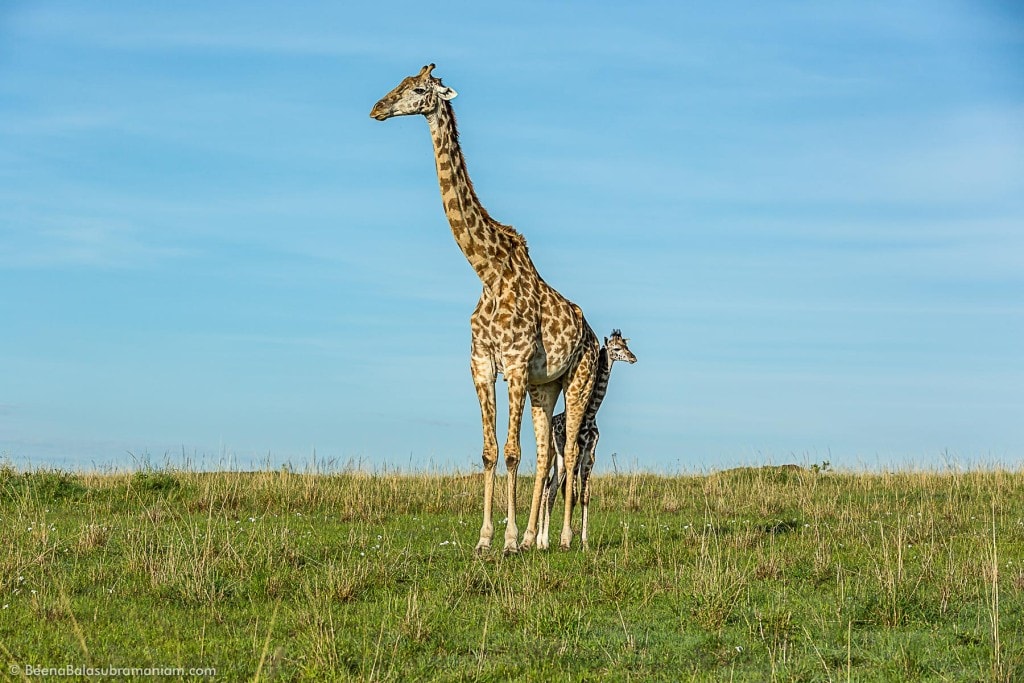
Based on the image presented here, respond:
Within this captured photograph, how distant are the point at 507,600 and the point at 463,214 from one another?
18.3 feet

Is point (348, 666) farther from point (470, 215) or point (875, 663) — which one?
point (470, 215)

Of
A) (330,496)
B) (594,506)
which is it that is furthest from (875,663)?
(330,496)

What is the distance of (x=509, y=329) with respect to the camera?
12.6 metres

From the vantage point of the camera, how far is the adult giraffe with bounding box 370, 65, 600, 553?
41.6ft

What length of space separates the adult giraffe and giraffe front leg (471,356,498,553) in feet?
0.04

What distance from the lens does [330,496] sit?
1838 centimetres

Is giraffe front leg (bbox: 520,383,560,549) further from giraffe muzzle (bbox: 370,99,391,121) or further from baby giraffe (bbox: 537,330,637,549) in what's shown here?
giraffe muzzle (bbox: 370,99,391,121)

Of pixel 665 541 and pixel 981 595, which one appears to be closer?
pixel 981 595

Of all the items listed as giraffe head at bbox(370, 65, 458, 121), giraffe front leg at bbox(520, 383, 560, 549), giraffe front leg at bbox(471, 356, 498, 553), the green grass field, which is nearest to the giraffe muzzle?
giraffe head at bbox(370, 65, 458, 121)

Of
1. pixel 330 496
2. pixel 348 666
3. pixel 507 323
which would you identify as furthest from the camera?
pixel 330 496

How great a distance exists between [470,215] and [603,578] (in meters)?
5.11

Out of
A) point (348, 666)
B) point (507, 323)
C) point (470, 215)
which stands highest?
point (470, 215)

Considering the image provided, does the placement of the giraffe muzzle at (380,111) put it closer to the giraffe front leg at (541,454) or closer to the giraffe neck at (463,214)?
the giraffe neck at (463,214)

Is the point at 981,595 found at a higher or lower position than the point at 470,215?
lower
